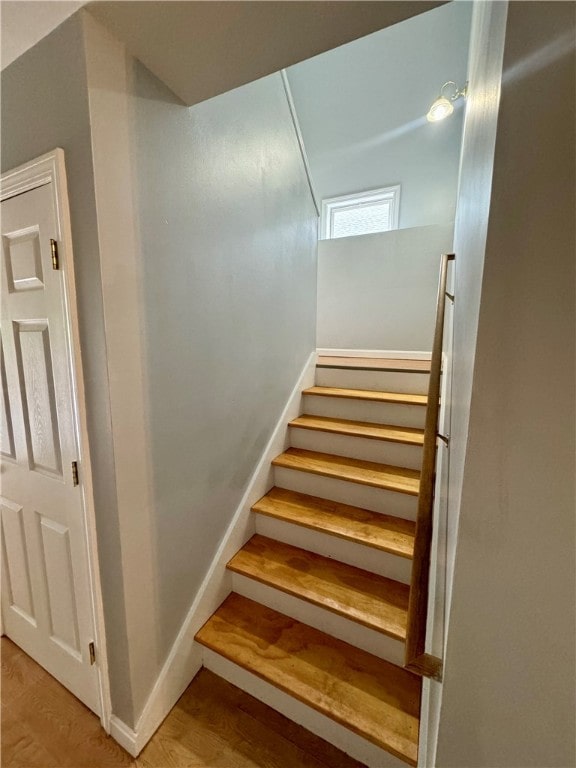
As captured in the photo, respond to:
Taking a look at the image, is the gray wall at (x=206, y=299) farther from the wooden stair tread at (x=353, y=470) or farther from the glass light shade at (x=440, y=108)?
the glass light shade at (x=440, y=108)

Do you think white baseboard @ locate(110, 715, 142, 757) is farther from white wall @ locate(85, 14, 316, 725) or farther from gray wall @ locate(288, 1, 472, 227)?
gray wall @ locate(288, 1, 472, 227)

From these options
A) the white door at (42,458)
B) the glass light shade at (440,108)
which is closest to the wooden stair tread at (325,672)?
the white door at (42,458)

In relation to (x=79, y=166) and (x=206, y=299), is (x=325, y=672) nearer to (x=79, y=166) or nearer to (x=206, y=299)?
(x=206, y=299)

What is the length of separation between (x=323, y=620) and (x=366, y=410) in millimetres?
1188

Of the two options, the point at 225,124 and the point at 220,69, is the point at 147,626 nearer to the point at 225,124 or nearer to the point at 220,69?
the point at 220,69

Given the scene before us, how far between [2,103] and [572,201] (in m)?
1.62

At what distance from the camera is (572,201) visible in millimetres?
434

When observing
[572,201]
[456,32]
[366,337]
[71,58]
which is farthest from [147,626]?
[456,32]

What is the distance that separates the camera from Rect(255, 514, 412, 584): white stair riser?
4.67 ft

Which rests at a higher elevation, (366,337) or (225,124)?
(225,124)

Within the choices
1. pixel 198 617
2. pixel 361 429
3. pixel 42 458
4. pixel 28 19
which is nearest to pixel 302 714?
pixel 198 617

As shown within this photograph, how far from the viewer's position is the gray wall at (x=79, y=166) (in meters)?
0.88

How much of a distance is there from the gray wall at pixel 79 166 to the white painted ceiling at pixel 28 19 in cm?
2

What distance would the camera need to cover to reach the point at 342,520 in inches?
62.9
